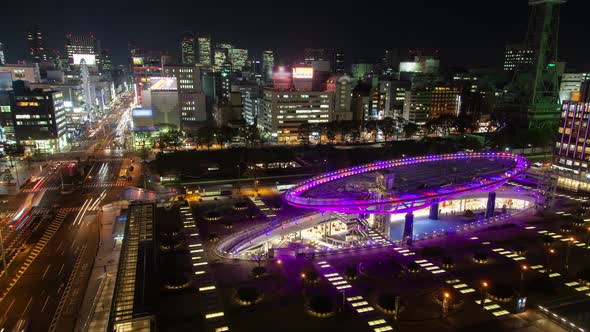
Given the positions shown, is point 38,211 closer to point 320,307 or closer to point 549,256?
point 320,307

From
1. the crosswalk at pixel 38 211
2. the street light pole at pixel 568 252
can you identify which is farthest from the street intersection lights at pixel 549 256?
the crosswalk at pixel 38 211

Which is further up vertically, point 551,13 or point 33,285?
point 551,13

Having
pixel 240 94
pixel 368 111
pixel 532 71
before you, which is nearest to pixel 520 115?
Result: pixel 532 71

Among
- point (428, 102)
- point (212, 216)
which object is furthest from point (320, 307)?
point (428, 102)

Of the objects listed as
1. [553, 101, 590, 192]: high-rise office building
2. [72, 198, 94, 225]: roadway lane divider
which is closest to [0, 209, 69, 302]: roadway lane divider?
[72, 198, 94, 225]: roadway lane divider

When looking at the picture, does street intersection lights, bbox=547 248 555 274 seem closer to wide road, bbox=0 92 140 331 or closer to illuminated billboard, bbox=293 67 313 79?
wide road, bbox=0 92 140 331

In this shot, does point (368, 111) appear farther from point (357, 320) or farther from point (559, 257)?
point (357, 320)

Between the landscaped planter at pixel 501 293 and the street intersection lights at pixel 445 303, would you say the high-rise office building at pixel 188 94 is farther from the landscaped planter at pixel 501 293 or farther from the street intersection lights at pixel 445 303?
the landscaped planter at pixel 501 293
